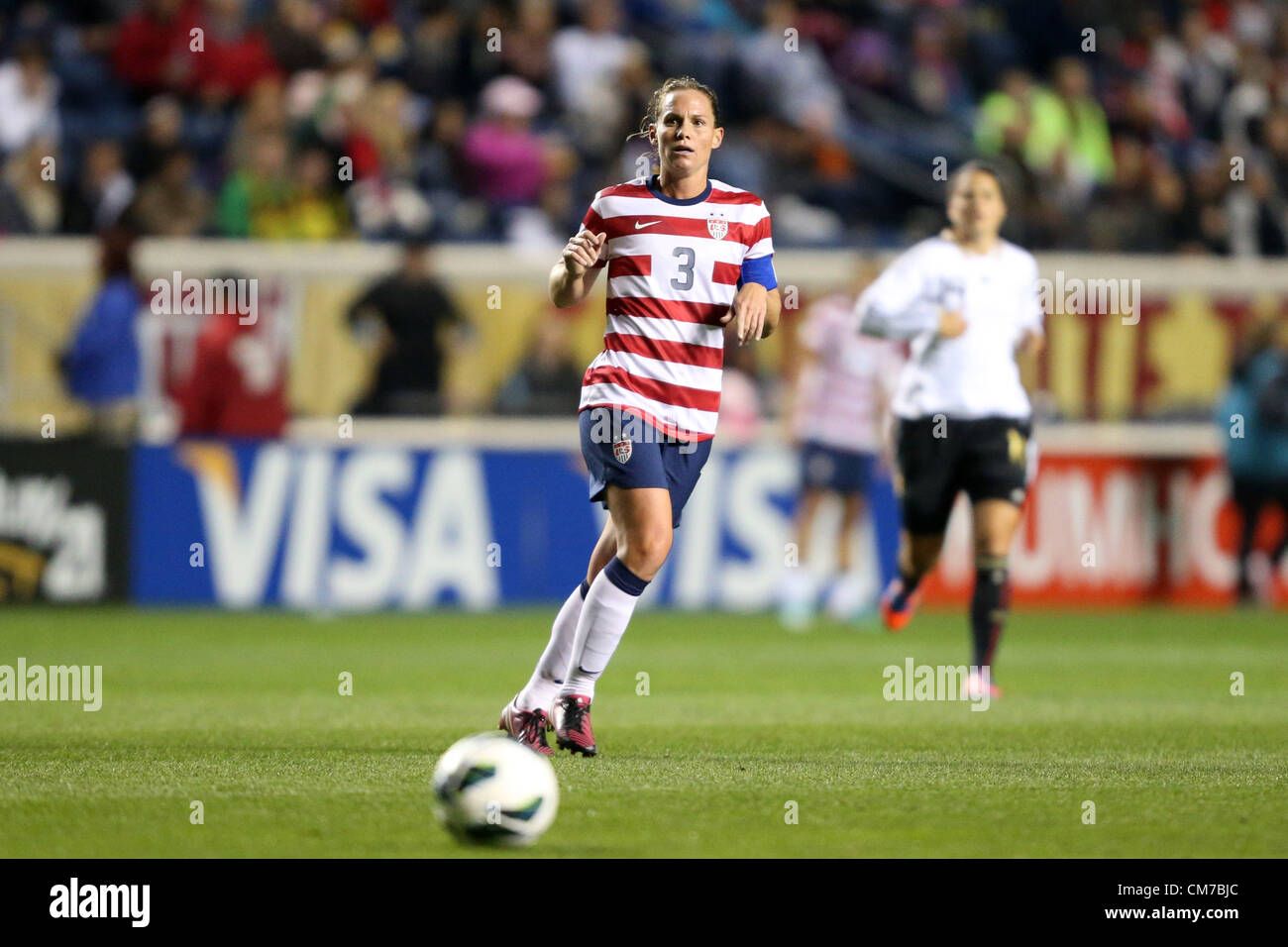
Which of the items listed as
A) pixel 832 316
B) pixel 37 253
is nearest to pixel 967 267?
pixel 832 316

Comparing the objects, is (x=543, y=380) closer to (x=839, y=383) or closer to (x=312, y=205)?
(x=839, y=383)

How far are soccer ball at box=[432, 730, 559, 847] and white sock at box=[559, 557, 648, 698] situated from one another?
1.53 m

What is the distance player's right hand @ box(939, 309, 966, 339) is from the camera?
9.59 metres

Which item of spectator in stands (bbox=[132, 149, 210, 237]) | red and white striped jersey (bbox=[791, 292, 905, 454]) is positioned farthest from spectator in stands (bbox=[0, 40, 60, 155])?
red and white striped jersey (bbox=[791, 292, 905, 454])

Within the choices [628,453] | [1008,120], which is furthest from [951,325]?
[1008,120]

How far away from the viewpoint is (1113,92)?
2158cm

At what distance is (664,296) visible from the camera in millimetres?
7137

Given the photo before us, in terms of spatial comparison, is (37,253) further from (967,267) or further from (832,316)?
(967,267)

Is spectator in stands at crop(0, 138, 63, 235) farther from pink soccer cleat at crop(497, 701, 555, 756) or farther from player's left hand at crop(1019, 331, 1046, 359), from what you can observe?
pink soccer cleat at crop(497, 701, 555, 756)

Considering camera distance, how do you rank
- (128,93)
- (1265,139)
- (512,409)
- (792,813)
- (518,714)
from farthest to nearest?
(1265,139)
(128,93)
(512,409)
(518,714)
(792,813)

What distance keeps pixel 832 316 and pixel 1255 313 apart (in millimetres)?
5551

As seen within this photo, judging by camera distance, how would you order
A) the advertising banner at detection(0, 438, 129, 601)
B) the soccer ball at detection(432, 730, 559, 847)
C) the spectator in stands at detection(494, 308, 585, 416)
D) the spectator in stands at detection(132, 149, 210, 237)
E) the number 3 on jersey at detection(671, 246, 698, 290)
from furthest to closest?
1. the spectator in stands at detection(132, 149, 210, 237)
2. the spectator in stands at detection(494, 308, 585, 416)
3. the advertising banner at detection(0, 438, 129, 601)
4. the number 3 on jersey at detection(671, 246, 698, 290)
5. the soccer ball at detection(432, 730, 559, 847)

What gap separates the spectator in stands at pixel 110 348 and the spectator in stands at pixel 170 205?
1128 millimetres

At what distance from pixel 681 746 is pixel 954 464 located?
8.72 feet
